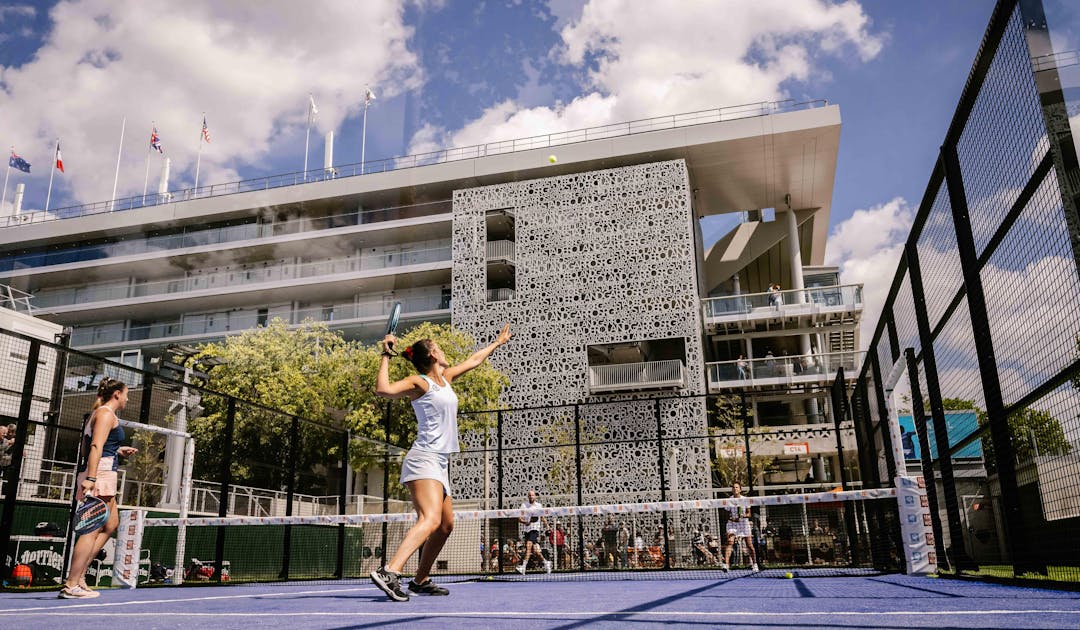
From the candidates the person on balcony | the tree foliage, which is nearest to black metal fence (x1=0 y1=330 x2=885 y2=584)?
the tree foliage

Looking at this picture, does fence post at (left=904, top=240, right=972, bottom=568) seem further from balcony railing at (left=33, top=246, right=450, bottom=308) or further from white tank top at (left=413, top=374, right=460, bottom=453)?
balcony railing at (left=33, top=246, right=450, bottom=308)

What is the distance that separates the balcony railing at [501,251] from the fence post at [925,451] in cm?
2920

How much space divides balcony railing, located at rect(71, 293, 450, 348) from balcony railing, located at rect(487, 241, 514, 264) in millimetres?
3686

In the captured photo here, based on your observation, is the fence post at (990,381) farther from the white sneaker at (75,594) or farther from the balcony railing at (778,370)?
the balcony railing at (778,370)

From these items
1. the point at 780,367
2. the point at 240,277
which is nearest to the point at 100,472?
the point at 780,367

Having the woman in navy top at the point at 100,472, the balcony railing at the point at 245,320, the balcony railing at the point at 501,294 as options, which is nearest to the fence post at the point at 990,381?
the woman in navy top at the point at 100,472

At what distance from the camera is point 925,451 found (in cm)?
704

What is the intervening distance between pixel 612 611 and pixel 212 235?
145 ft

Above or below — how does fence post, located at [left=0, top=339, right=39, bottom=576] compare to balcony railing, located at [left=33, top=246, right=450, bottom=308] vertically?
below

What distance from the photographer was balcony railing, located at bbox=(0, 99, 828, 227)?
35.8 metres

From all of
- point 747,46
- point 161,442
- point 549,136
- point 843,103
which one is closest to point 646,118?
point 549,136

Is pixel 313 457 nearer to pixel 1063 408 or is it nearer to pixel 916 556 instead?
pixel 916 556

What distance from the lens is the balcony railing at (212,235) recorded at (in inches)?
1601

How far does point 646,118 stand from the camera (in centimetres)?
3675
